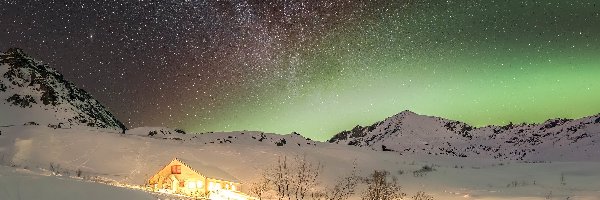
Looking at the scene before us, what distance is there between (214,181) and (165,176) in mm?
3304

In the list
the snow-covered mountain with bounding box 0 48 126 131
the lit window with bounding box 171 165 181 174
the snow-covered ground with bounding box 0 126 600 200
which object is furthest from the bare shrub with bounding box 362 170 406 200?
the snow-covered mountain with bounding box 0 48 126 131

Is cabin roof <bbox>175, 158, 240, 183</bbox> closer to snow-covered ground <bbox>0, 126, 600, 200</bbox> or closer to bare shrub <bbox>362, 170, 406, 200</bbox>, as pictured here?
snow-covered ground <bbox>0, 126, 600, 200</bbox>

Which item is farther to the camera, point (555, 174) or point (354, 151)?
point (354, 151)

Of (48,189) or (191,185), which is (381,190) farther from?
(191,185)

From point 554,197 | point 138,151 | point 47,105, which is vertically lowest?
point 554,197

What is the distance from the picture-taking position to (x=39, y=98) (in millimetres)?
96000

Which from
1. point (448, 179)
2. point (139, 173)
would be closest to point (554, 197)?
point (448, 179)

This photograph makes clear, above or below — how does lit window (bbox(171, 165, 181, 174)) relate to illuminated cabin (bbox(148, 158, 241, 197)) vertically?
above

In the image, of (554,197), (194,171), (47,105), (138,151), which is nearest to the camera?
(554,197)

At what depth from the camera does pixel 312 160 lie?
5869 centimetres

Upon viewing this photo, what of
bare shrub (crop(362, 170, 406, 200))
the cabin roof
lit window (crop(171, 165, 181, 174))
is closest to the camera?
bare shrub (crop(362, 170, 406, 200))

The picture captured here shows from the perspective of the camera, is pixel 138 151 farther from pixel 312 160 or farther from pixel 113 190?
pixel 113 190

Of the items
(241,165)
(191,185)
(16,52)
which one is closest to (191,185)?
(191,185)

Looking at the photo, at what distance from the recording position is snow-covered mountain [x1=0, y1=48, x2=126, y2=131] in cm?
8662
